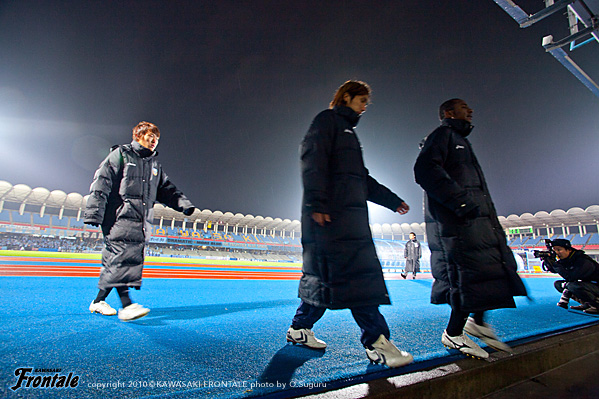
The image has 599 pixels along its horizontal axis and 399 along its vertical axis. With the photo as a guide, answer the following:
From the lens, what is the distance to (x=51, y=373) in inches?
44.9

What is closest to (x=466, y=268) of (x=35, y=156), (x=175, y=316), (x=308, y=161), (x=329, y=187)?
(x=329, y=187)

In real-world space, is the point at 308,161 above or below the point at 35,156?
below

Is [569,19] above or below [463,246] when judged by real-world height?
above

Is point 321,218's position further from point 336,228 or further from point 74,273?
point 74,273

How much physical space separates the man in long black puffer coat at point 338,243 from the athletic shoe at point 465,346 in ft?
1.55

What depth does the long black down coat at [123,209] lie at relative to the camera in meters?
2.20

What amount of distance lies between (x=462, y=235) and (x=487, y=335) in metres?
0.66

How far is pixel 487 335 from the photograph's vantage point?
1.69m

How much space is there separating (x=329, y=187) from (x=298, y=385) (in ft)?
3.21

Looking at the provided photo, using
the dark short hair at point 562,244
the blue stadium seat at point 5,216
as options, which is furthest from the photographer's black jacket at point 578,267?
the blue stadium seat at point 5,216

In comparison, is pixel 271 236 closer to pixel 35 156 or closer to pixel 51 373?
pixel 35 156

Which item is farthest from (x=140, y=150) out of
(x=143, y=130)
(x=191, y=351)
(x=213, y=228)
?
(x=213, y=228)

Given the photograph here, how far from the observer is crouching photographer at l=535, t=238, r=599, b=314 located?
350 centimetres

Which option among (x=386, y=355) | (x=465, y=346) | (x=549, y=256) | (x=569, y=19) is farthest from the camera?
(x=549, y=256)
